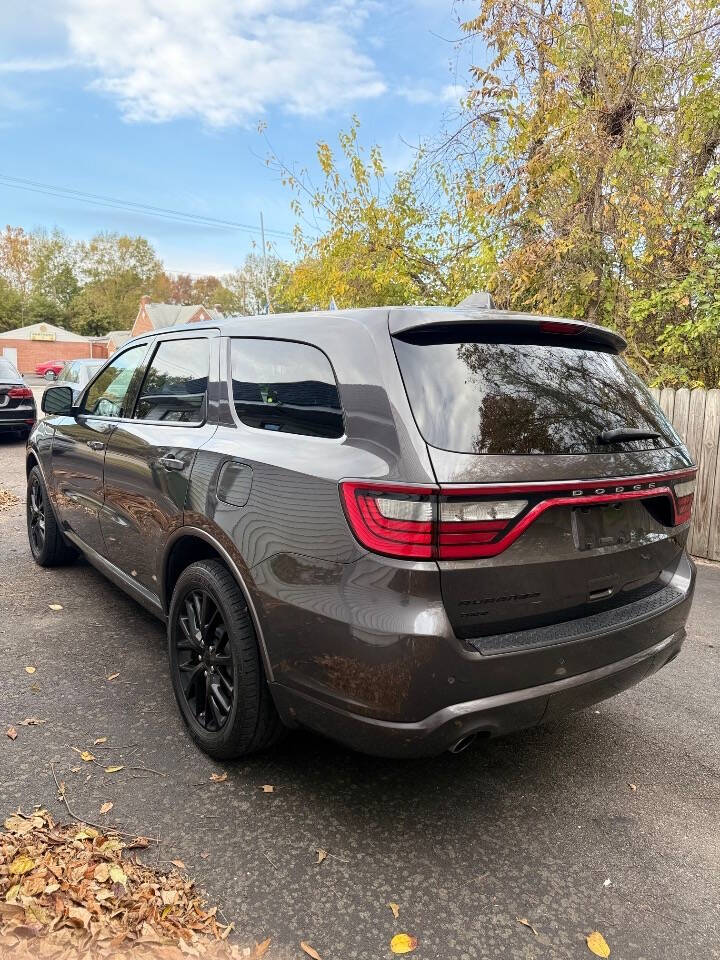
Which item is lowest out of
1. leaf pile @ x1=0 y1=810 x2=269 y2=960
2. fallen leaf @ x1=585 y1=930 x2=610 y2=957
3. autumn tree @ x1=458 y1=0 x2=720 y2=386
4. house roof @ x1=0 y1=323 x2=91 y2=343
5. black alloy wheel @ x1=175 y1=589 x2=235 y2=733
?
fallen leaf @ x1=585 y1=930 x2=610 y2=957

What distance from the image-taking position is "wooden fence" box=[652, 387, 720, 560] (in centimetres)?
615

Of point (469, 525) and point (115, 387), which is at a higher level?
point (115, 387)

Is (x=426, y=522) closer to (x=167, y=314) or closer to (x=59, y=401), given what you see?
(x=59, y=401)

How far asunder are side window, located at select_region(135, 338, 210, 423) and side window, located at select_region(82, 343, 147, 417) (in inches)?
9.7

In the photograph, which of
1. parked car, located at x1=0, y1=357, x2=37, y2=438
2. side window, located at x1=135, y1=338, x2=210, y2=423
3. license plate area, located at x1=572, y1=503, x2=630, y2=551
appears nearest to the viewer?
license plate area, located at x1=572, y1=503, x2=630, y2=551

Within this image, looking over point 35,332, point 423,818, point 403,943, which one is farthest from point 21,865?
point 35,332

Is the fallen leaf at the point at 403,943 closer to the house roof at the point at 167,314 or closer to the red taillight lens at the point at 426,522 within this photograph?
the red taillight lens at the point at 426,522

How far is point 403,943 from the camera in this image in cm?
192

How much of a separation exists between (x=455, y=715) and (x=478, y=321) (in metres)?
1.27

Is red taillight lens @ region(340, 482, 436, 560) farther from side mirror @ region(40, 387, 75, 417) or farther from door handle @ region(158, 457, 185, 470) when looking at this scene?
side mirror @ region(40, 387, 75, 417)

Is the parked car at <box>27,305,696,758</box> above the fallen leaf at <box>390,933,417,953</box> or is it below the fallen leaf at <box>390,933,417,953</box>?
above

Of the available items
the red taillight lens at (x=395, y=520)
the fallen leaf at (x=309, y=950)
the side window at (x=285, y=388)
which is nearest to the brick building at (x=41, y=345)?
the side window at (x=285, y=388)

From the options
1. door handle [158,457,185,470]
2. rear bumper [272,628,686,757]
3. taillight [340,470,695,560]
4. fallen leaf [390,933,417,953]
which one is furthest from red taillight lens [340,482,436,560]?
door handle [158,457,185,470]

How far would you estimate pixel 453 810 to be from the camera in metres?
2.52
